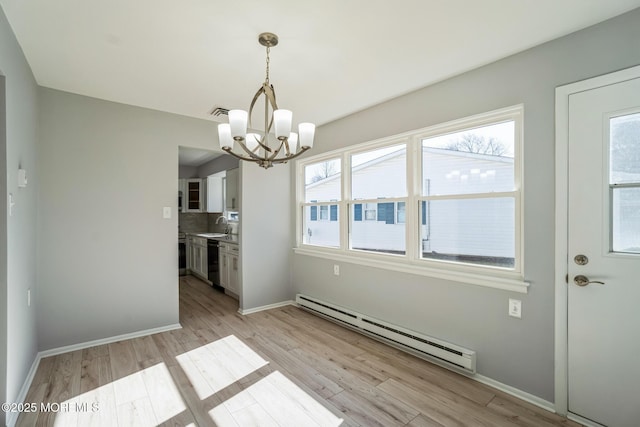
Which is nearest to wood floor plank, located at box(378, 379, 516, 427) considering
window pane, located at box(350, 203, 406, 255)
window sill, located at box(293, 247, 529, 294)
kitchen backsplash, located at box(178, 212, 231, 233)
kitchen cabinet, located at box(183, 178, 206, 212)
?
window sill, located at box(293, 247, 529, 294)

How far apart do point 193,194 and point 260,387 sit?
212 inches

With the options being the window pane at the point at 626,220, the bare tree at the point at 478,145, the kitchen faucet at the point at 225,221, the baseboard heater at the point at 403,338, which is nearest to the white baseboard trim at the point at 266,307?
the baseboard heater at the point at 403,338

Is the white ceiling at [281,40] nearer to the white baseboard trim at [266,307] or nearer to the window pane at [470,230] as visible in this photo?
the window pane at [470,230]

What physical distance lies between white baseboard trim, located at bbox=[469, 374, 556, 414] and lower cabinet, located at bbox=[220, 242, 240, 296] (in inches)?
126

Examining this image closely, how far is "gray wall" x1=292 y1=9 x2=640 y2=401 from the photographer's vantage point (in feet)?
6.39

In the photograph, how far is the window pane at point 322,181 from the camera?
3.95 m

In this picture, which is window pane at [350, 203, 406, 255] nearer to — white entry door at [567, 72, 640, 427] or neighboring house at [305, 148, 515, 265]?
neighboring house at [305, 148, 515, 265]

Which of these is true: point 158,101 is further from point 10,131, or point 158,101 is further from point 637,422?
point 637,422

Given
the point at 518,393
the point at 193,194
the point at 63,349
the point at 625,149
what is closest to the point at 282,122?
the point at 625,149

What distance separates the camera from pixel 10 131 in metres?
1.92

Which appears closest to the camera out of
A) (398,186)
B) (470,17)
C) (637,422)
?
(637,422)

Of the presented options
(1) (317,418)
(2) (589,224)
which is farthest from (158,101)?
(2) (589,224)

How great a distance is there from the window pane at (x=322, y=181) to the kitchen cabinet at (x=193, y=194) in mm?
3346

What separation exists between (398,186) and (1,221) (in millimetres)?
3125
